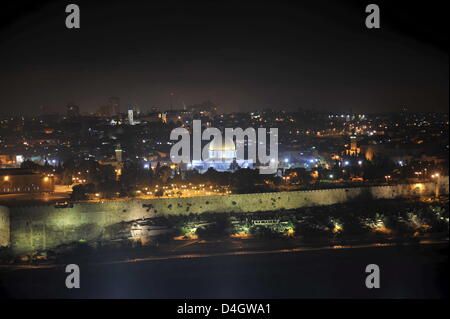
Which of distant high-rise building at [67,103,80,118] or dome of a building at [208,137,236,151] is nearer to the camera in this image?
dome of a building at [208,137,236,151]

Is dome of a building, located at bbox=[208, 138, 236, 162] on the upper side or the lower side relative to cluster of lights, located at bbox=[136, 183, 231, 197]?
upper

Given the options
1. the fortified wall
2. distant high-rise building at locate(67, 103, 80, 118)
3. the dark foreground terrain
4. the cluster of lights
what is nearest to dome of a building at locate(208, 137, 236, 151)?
the cluster of lights

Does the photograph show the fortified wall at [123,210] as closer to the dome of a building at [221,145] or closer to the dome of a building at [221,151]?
the dome of a building at [221,151]

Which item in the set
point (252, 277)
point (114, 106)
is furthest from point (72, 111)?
point (252, 277)

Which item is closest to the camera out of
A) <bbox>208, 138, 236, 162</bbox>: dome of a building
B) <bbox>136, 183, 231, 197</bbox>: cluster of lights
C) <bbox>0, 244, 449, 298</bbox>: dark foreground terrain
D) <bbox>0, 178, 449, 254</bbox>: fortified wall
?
<bbox>0, 244, 449, 298</bbox>: dark foreground terrain

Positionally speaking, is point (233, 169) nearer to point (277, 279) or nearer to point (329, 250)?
point (329, 250)

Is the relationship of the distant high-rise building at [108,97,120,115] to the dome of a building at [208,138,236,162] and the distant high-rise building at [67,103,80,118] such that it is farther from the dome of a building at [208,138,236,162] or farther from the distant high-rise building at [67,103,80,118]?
the dome of a building at [208,138,236,162]

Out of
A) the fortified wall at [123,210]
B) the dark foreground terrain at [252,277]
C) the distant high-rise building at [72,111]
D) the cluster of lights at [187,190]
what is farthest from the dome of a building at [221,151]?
the distant high-rise building at [72,111]
